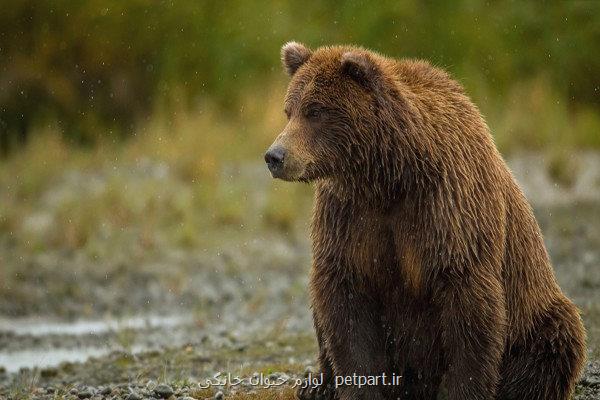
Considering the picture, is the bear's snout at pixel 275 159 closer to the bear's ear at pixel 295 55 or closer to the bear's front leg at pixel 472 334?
the bear's ear at pixel 295 55

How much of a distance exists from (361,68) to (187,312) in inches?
260

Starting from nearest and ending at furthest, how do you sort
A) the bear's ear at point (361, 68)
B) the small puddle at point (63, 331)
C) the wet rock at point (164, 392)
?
the bear's ear at point (361, 68), the wet rock at point (164, 392), the small puddle at point (63, 331)

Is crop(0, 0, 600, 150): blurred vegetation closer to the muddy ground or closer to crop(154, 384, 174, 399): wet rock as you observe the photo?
the muddy ground

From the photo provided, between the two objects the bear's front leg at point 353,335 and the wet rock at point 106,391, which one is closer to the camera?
the bear's front leg at point 353,335

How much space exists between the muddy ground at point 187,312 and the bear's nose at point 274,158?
5.70 feet

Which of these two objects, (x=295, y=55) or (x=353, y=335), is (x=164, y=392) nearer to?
(x=353, y=335)

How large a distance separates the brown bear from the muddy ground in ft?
2.86

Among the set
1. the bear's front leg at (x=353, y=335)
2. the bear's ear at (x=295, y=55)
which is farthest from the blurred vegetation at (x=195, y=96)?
the bear's front leg at (x=353, y=335)

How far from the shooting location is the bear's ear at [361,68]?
5.77 meters

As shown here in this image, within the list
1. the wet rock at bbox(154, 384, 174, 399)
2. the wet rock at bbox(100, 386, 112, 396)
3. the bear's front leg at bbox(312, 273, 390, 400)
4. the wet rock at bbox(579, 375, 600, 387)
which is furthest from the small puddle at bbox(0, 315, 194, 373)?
the wet rock at bbox(579, 375, 600, 387)

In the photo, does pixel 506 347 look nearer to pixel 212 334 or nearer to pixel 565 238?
pixel 212 334

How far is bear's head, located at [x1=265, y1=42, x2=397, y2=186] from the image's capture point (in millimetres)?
5785

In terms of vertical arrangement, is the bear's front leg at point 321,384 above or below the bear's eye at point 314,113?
below

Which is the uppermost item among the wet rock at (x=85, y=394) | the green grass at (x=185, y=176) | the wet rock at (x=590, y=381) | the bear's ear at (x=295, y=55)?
the green grass at (x=185, y=176)
